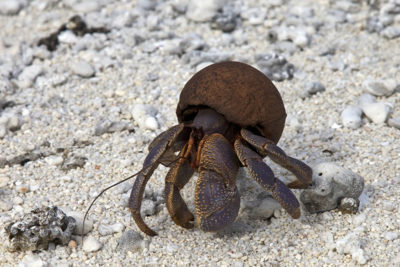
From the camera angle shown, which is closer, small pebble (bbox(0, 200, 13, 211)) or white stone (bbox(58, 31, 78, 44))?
small pebble (bbox(0, 200, 13, 211))

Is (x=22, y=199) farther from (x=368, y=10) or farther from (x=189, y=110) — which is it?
(x=368, y=10)

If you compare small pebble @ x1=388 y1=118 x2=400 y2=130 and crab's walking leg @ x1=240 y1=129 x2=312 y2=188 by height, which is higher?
crab's walking leg @ x1=240 y1=129 x2=312 y2=188

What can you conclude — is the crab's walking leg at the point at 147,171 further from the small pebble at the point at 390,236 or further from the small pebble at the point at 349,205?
the small pebble at the point at 390,236

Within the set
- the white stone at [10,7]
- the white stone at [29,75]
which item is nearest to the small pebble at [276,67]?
the white stone at [29,75]

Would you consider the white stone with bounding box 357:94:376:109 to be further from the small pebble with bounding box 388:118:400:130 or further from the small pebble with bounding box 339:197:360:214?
the small pebble with bounding box 339:197:360:214

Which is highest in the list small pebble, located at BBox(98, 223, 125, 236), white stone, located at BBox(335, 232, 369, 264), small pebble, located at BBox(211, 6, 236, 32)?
small pebble, located at BBox(211, 6, 236, 32)

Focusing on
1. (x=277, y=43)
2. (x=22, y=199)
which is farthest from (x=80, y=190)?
(x=277, y=43)

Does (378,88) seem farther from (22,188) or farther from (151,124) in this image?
(22,188)

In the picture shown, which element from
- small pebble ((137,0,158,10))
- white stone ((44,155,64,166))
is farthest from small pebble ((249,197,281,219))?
small pebble ((137,0,158,10))
